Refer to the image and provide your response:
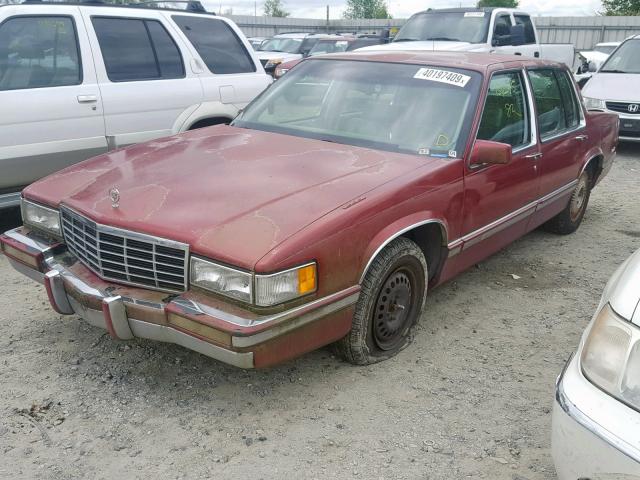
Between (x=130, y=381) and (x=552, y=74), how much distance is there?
13.4 ft

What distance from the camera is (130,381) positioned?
3.18 meters

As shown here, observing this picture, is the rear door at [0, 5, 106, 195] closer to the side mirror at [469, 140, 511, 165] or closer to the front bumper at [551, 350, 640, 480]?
the side mirror at [469, 140, 511, 165]

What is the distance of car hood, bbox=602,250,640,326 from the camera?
1.96m

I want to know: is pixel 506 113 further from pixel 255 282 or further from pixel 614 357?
pixel 614 357

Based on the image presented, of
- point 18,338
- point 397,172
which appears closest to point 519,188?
point 397,172

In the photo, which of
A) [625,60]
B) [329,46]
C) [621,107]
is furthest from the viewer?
[329,46]

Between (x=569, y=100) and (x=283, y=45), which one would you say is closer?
(x=569, y=100)

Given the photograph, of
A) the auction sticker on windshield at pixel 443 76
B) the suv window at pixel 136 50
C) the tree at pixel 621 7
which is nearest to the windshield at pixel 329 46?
the suv window at pixel 136 50

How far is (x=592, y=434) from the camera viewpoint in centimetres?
187

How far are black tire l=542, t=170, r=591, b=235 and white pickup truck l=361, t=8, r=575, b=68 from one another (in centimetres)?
491

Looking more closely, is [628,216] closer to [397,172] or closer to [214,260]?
[397,172]

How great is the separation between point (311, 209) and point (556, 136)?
2.77 metres

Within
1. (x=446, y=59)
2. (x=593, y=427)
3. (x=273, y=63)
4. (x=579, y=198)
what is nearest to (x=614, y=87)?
(x=579, y=198)

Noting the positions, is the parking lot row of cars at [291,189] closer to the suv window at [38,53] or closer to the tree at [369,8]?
the suv window at [38,53]
